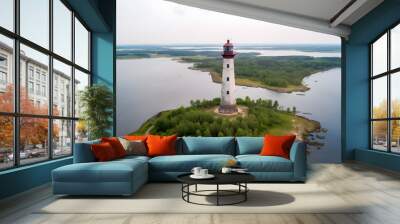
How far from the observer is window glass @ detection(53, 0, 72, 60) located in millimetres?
7195

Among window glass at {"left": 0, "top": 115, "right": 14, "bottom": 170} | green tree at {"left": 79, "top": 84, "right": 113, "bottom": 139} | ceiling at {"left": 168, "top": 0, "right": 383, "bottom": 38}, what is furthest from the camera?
ceiling at {"left": 168, "top": 0, "right": 383, "bottom": 38}

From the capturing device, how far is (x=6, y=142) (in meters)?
5.35

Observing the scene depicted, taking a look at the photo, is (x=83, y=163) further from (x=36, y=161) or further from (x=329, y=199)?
(x=329, y=199)

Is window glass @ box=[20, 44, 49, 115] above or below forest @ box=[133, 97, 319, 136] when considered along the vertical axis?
above

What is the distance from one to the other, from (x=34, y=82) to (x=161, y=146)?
241cm

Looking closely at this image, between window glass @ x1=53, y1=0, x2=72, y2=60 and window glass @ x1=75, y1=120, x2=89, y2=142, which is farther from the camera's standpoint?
window glass @ x1=75, y1=120, x2=89, y2=142

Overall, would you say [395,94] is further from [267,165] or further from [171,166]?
[171,166]

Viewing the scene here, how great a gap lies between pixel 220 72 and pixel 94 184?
293 inches

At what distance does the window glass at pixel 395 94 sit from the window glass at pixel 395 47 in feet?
0.79

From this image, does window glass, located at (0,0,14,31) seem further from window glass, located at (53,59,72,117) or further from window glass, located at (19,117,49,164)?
window glass, located at (53,59,72,117)

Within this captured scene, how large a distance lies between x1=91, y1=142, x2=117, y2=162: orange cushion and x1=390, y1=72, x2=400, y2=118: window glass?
6.07 metres

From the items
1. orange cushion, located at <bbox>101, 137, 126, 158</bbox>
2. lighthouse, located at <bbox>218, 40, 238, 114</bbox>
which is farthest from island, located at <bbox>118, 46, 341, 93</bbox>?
orange cushion, located at <bbox>101, 137, 126, 158</bbox>

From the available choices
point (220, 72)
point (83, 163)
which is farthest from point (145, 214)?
point (220, 72)

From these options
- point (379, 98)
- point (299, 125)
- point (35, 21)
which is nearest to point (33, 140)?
point (35, 21)
